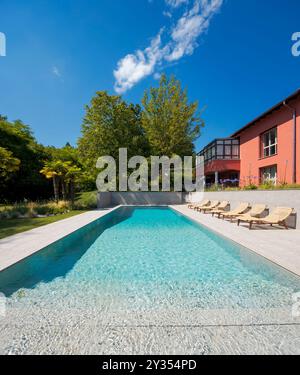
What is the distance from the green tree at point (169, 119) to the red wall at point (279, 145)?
8.25m

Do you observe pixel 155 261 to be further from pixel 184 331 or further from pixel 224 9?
pixel 224 9

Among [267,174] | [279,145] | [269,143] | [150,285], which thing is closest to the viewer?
[150,285]

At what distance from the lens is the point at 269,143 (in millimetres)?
14797

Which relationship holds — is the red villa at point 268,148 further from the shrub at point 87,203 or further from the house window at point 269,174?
the shrub at point 87,203

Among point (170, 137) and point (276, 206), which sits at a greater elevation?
point (170, 137)

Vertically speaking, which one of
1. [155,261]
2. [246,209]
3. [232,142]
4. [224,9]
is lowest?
[155,261]

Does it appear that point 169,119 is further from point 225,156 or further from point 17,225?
point 17,225

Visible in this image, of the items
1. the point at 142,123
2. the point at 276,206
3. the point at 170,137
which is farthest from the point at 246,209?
the point at 142,123

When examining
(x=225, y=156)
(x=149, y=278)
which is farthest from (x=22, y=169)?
(x=225, y=156)

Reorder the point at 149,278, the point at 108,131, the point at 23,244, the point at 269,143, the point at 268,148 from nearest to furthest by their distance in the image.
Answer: the point at 149,278 → the point at 23,244 → the point at 269,143 → the point at 268,148 → the point at 108,131

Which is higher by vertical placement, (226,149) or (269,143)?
(226,149)

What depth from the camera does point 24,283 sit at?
12.4 ft

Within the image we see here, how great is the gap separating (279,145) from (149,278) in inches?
543

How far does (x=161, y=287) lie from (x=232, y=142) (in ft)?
70.5
